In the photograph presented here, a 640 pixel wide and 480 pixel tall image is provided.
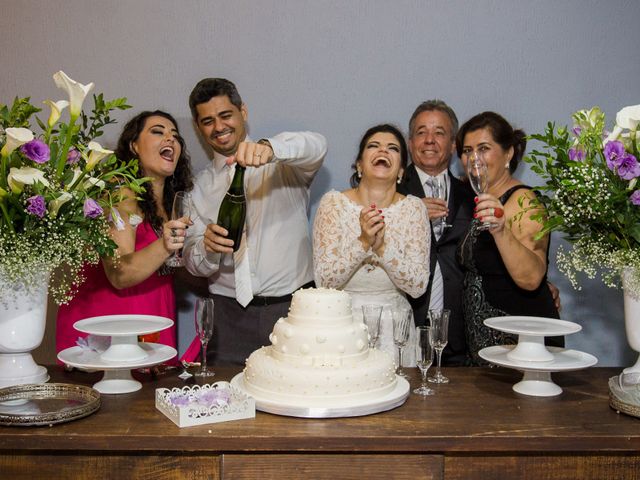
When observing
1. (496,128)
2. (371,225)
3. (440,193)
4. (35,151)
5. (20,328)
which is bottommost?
(20,328)

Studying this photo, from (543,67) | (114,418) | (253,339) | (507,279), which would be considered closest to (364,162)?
(507,279)

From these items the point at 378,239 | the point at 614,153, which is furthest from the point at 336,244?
the point at 614,153

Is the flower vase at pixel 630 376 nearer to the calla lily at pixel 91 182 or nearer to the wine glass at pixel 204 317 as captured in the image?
the wine glass at pixel 204 317

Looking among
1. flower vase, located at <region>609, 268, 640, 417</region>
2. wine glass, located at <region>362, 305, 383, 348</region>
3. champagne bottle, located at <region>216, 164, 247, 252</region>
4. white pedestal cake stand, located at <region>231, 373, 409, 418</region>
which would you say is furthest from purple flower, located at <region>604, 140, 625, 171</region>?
champagne bottle, located at <region>216, 164, 247, 252</region>

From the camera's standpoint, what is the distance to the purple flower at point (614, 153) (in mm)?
2215

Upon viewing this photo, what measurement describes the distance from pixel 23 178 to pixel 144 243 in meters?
0.97

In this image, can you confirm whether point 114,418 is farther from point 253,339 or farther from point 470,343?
point 470,343

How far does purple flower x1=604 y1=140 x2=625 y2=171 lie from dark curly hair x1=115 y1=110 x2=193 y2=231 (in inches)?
71.6

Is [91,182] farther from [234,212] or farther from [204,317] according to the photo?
[234,212]

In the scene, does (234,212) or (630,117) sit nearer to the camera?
(630,117)

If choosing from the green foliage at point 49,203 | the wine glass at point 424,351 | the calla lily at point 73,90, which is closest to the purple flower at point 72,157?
the green foliage at point 49,203

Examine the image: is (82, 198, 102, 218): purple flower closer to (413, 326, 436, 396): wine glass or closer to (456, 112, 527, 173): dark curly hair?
(413, 326, 436, 396): wine glass

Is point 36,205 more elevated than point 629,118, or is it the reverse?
point 629,118

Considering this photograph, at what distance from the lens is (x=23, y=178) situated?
7.07ft
